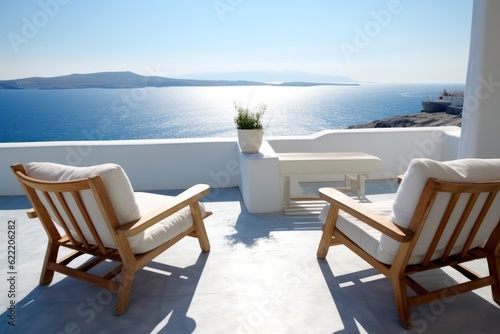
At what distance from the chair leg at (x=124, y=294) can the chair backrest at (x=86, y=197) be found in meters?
0.17

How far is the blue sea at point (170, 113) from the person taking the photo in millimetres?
38438

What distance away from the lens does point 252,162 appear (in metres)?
3.53

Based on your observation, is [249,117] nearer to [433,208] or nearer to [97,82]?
[433,208]

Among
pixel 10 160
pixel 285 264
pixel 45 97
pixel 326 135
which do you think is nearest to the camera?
pixel 285 264

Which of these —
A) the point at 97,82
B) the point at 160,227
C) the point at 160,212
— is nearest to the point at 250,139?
the point at 160,227

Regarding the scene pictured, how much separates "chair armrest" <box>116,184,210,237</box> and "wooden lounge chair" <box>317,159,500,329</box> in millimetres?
905

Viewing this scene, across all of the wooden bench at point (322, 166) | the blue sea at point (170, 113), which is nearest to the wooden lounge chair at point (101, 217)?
the wooden bench at point (322, 166)

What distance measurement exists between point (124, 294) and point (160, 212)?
0.47m

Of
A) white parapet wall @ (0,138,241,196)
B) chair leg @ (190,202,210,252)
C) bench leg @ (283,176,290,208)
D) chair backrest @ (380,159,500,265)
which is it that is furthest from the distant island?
chair backrest @ (380,159,500,265)

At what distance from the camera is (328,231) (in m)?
2.43

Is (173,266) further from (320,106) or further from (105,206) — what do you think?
(320,106)

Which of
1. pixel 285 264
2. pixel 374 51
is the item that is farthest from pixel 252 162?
pixel 374 51

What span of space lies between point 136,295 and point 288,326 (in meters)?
0.91

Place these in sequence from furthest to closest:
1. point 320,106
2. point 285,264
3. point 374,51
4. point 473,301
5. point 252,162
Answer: point 320,106
point 374,51
point 252,162
point 285,264
point 473,301
